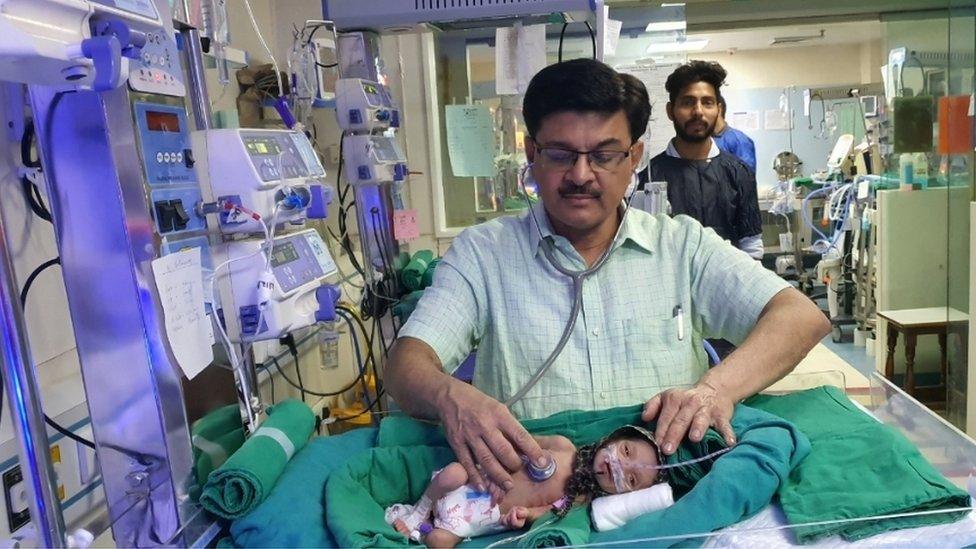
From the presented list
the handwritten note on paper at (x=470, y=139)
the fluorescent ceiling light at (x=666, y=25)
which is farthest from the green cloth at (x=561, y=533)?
the fluorescent ceiling light at (x=666, y=25)

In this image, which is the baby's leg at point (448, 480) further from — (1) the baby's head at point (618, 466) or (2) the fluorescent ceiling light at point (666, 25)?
(2) the fluorescent ceiling light at point (666, 25)

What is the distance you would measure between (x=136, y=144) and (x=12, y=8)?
1.16ft

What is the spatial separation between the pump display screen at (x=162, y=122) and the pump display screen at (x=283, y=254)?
12.3 inches

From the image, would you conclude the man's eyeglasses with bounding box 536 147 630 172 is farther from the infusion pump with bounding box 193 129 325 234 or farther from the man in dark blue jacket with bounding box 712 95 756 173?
the man in dark blue jacket with bounding box 712 95 756 173

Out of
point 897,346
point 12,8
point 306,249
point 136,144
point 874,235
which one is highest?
point 12,8

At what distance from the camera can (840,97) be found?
22.9 ft

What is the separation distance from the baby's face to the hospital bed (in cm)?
22

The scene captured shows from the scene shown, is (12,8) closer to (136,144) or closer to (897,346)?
(136,144)

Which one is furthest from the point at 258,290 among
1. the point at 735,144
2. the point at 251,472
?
the point at 735,144

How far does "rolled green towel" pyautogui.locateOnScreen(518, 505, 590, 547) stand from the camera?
36.7 inches

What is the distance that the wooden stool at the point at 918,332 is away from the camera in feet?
12.7

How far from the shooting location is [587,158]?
1.47m

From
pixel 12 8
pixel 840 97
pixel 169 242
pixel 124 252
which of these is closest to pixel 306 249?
pixel 169 242

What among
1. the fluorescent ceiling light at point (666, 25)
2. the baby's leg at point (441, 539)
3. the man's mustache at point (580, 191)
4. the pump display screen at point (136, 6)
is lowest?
the baby's leg at point (441, 539)
